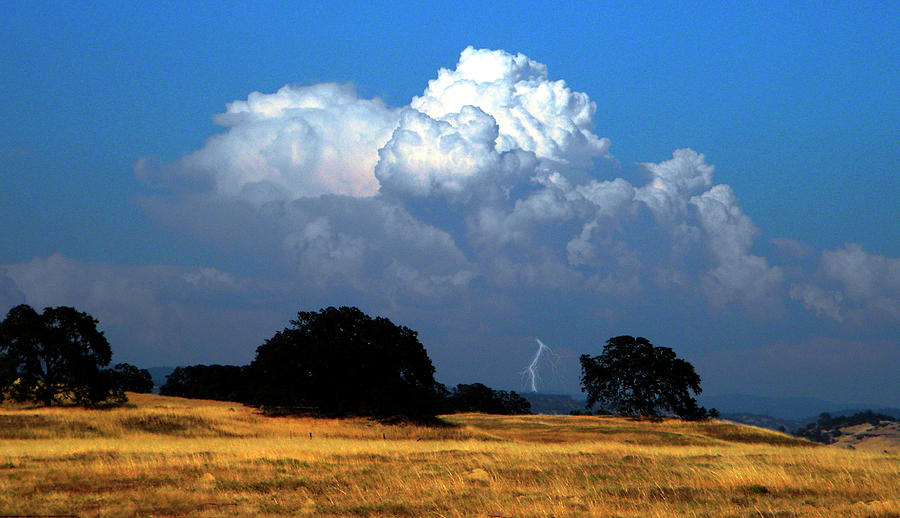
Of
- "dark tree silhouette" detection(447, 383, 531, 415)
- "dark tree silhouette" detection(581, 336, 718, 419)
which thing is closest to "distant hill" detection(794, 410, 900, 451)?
"dark tree silhouette" detection(581, 336, 718, 419)

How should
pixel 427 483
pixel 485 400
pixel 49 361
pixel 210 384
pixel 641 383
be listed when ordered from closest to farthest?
pixel 427 483 < pixel 49 361 < pixel 641 383 < pixel 210 384 < pixel 485 400

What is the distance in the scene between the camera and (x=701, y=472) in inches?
914

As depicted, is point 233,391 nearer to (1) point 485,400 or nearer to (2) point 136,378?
(2) point 136,378

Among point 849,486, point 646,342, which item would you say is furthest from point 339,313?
point 849,486

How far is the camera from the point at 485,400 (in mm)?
127750

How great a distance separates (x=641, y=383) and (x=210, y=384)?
64.3 metres

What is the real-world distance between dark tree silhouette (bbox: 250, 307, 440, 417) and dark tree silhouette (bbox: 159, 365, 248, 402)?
5006cm

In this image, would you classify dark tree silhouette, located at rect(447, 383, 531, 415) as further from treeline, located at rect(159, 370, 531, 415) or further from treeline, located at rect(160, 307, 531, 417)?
treeline, located at rect(160, 307, 531, 417)

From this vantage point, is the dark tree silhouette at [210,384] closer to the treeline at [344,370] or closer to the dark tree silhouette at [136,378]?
the dark tree silhouette at [136,378]

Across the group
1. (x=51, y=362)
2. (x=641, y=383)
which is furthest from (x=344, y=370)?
(x=641, y=383)

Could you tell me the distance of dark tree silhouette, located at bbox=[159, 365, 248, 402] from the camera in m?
113

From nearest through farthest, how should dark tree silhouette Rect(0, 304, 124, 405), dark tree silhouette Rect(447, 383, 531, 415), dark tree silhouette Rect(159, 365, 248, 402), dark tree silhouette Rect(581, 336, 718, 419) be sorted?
dark tree silhouette Rect(0, 304, 124, 405)
dark tree silhouette Rect(581, 336, 718, 419)
dark tree silhouette Rect(159, 365, 248, 402)
dark tree silhouette Rect(447, 383, 531, 415)

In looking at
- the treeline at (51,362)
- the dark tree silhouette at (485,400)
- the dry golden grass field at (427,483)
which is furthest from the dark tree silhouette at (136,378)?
the dry golden grass field at (427,483)

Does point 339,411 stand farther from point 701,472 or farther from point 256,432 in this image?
point 701,472
